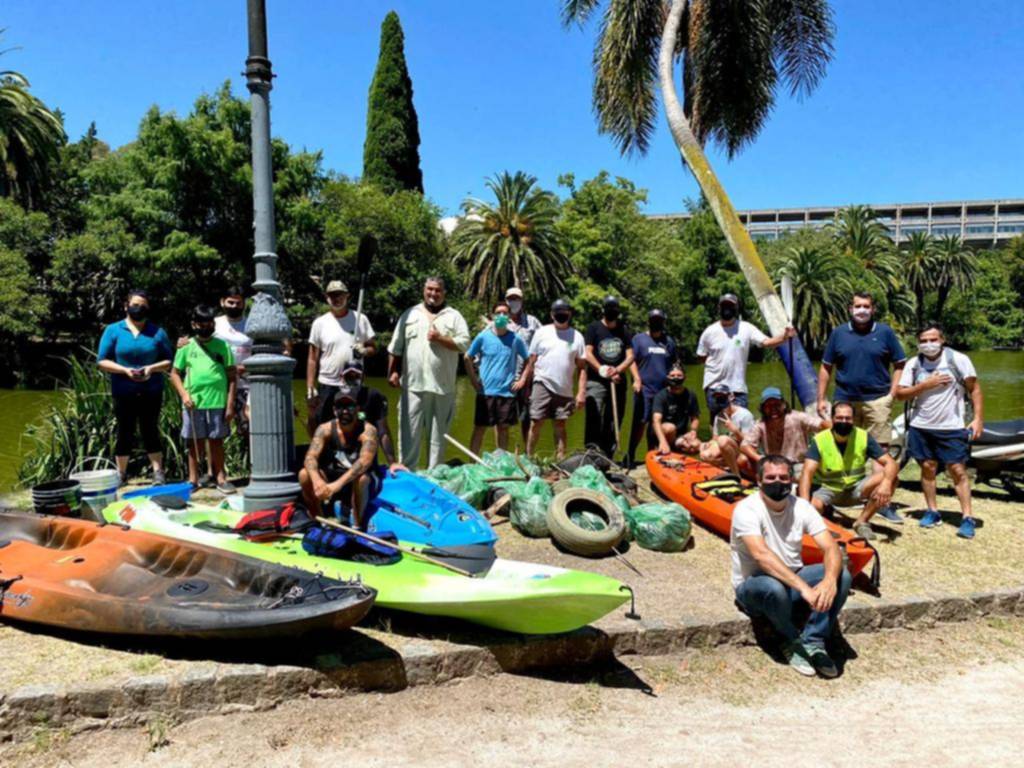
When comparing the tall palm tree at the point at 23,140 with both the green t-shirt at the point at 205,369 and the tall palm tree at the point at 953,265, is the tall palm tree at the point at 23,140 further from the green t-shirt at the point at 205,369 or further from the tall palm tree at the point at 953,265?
the tall palm tree at the point at 953,265

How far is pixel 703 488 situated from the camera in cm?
668

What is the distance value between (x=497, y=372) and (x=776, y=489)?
3.77 meters

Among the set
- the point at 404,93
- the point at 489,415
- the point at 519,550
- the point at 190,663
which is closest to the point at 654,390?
the point at 489,415

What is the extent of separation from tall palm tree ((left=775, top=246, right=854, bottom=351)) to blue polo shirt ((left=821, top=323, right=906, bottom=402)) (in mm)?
39055

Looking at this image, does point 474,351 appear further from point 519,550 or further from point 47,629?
point 47,629

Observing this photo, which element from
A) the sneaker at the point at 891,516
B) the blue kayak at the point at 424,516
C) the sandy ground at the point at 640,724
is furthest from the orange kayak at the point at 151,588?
the sneaker at the point at 891,516

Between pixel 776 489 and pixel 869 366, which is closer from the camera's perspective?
pixel 776 489

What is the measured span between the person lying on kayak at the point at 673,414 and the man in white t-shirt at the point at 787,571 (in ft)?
9.79

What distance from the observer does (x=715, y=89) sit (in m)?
12.6

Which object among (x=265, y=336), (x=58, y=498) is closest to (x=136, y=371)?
(x=58, y=498)

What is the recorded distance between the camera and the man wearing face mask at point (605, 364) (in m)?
8.04

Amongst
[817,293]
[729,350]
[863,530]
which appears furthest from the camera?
[817,293]

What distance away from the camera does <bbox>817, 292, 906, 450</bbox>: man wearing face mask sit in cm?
685

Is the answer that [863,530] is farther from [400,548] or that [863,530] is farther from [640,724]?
[400,548]
